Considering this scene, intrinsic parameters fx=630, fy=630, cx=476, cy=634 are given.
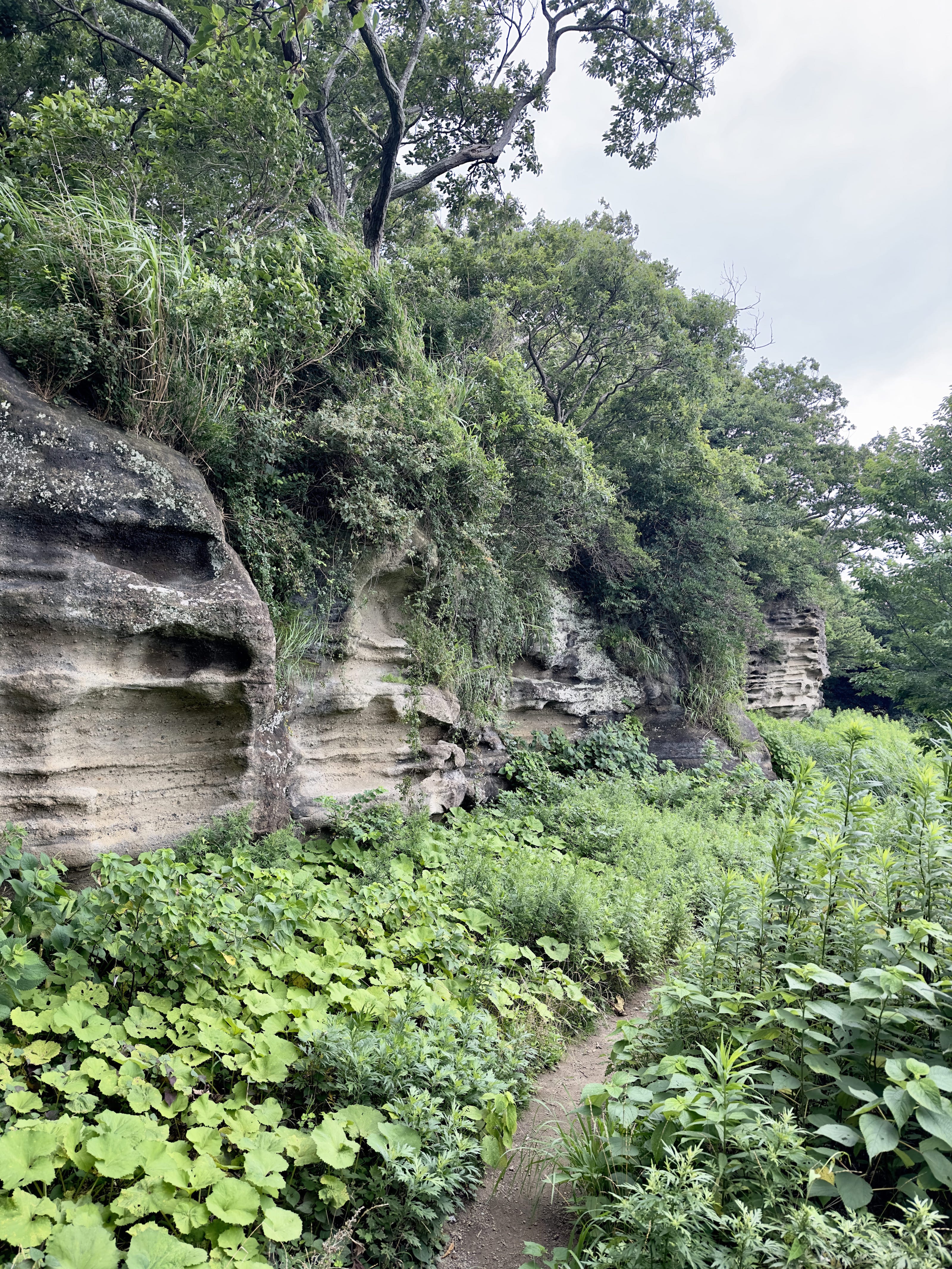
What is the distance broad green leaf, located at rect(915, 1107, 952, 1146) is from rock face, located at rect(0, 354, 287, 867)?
3.79 metres

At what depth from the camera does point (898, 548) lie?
42.1 feet

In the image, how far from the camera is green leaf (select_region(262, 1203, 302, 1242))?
185 centimetres

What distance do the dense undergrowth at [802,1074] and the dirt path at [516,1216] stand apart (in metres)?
0.12

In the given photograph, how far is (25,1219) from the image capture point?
5.52ft

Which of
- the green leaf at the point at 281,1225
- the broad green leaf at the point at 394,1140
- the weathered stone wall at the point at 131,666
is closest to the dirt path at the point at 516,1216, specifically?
the broad green leaf at the point at 394,1140

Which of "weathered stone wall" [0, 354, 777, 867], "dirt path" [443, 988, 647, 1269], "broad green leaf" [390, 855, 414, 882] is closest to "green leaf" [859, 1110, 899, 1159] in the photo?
"dirt path" [443, 988, 647, 1269]

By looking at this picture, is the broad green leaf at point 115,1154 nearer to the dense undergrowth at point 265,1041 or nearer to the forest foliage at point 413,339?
the dense undergrowth at point 265,1041

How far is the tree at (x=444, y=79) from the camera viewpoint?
7832mm

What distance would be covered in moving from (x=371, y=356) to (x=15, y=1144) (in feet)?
20.4

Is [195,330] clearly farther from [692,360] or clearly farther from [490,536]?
[692,360]

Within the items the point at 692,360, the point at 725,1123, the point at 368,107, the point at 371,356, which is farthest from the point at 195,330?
the point at 692,360

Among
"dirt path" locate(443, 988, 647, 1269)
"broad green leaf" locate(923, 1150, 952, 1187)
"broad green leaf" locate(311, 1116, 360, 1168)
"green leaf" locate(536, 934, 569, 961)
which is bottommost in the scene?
"dirt path" locate(443, 988, 647, 1269)

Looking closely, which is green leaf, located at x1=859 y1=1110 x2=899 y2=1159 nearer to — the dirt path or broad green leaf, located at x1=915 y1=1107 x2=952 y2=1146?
broad green leaf, located at x1=915 y1=1107 x2=952 y2=1146

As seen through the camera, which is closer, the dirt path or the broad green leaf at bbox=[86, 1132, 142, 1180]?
the broad green leaf at bbox=[86, 1132, 142, 1180]
